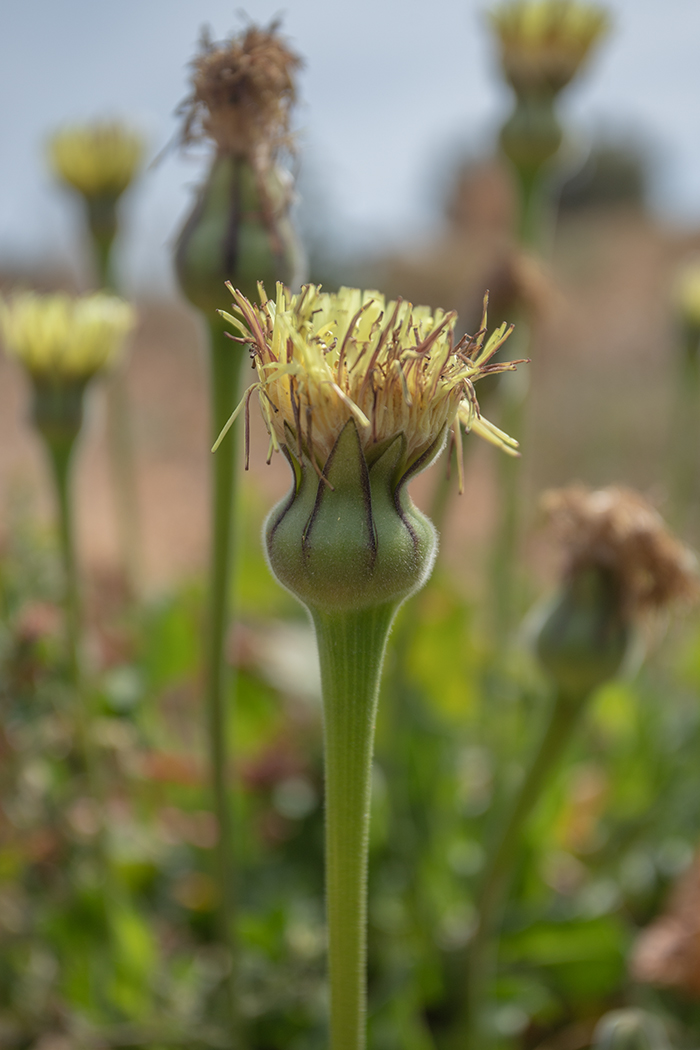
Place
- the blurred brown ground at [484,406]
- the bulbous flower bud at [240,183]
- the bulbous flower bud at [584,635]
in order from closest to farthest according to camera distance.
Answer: the bulbous flower bud at [240,183] < the bulbous flower bud at [584,635] < the blurred brown ground at [484,406]

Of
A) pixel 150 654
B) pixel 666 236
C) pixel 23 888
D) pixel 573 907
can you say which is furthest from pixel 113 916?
pixel 666 236

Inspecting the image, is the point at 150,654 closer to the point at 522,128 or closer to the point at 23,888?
the point at 23,888

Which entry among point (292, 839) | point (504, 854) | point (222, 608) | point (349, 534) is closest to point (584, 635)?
point (504, 854)

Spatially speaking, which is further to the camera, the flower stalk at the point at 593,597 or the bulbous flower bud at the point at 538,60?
the bulbous flower bud at the point at 538,60

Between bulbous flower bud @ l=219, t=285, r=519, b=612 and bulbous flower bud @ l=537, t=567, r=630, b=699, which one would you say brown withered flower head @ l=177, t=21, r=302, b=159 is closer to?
bulbous flower bud @ l=219, t=285, r=519, b=612

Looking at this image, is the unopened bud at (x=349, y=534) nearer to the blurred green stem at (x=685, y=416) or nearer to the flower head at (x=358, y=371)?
the flower head at (x=358, y=371)

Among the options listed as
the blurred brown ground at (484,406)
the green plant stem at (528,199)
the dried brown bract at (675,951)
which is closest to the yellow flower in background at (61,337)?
the blurred brown ground at (484,406)

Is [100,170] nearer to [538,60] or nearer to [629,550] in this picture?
[538,60]
